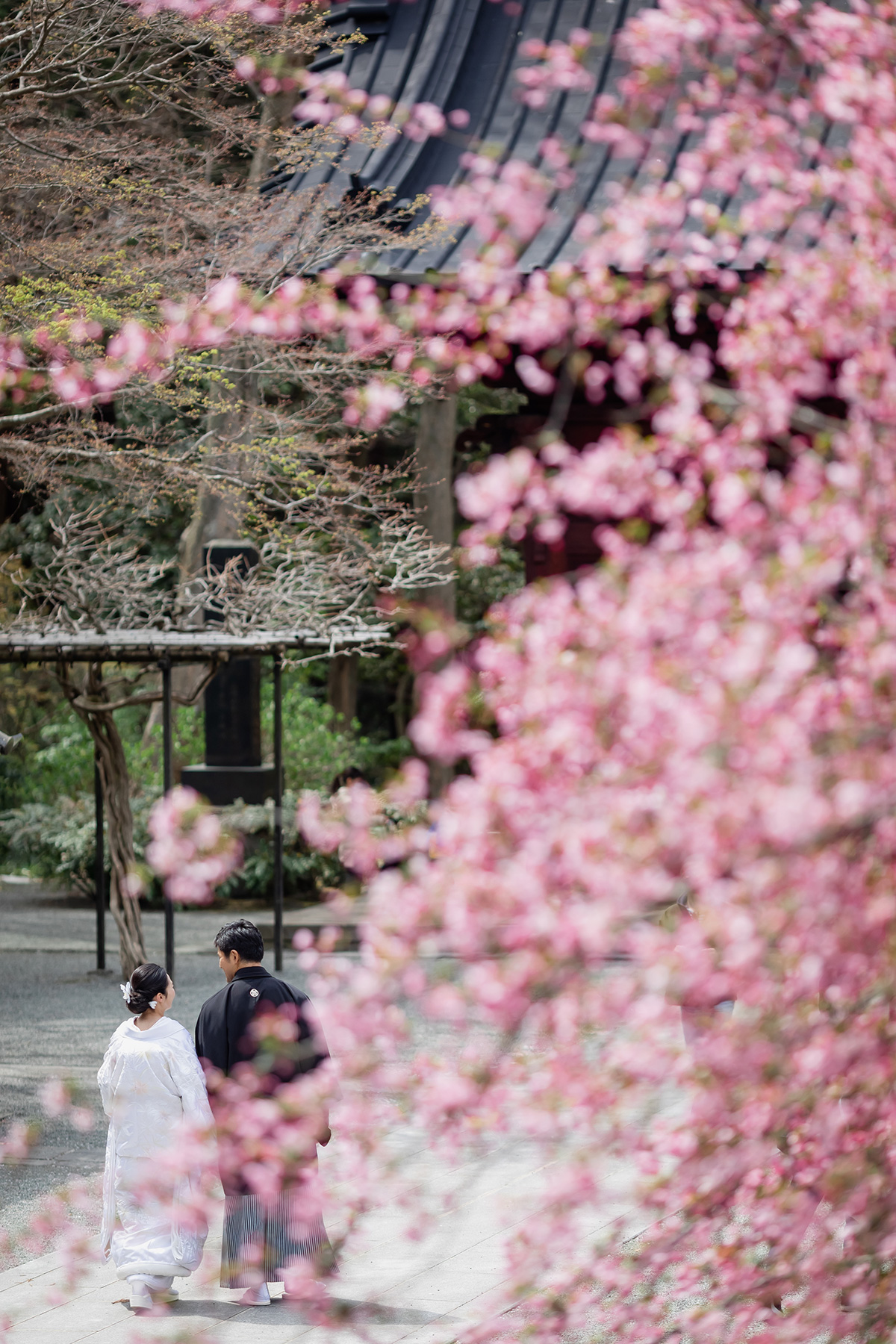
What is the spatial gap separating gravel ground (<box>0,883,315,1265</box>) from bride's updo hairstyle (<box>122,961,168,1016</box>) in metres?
1.39

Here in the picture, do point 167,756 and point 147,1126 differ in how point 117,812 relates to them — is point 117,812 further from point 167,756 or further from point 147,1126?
point 147,1126

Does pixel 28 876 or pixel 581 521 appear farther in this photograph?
pixel 28 876

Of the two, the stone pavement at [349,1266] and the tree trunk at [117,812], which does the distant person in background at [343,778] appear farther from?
the stone pavement at [349,1266]

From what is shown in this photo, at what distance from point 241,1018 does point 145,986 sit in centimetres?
38

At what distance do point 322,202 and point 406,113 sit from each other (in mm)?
7230

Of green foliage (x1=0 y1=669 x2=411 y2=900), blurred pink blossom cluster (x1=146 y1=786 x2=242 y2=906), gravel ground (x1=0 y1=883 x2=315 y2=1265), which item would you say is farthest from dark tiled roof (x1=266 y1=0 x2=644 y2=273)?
green foliage (x1=0 y1=669 x2=411 y2=900)

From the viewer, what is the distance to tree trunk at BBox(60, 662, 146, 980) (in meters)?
11.3

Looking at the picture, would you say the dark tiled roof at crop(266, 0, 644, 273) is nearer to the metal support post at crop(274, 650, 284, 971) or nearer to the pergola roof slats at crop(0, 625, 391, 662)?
the pergola roof slats at crop(0, 625, 391, 662)

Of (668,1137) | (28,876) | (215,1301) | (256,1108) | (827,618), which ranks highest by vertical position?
(827,618)

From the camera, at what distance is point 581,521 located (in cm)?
881

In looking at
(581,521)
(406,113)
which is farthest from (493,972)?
(581,521)

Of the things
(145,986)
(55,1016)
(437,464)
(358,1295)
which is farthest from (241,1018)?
(437,464)

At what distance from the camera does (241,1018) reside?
551 cm

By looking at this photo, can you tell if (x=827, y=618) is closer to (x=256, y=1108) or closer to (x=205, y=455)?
(x=256, y=1108)
